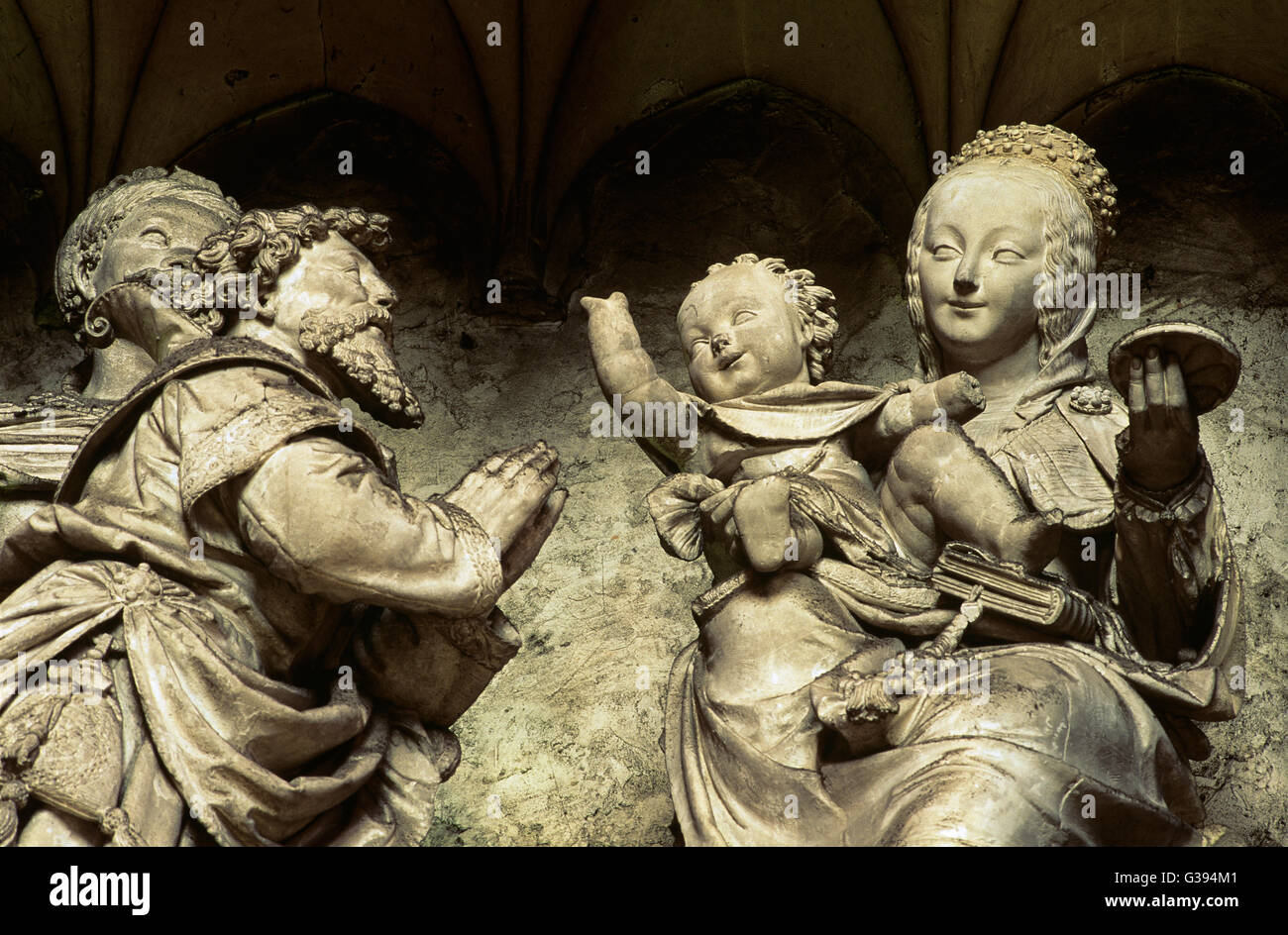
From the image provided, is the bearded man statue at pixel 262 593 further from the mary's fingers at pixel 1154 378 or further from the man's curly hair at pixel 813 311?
the mary's fingers at pixel 1154 378

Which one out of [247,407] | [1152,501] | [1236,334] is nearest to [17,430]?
[247,407]

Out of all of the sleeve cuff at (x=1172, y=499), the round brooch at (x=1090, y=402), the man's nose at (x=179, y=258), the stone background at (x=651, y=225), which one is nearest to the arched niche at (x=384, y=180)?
the stone background at (x=651, y=225)

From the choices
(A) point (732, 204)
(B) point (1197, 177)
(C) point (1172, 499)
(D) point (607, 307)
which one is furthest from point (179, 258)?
(B) point (1197, 177)

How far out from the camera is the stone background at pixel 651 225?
5.97 meters

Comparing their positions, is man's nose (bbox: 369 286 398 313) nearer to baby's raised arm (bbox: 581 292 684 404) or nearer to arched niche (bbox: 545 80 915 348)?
baby's raised arm (bbox: 581 292 684 404)

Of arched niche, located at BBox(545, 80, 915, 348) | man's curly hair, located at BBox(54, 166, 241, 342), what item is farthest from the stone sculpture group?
arched niche, located at BBox(545, 80, 915, 348)

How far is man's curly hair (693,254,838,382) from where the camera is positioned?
4844 mm

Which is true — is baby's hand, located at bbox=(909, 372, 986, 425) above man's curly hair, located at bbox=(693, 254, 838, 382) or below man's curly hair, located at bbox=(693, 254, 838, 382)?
below

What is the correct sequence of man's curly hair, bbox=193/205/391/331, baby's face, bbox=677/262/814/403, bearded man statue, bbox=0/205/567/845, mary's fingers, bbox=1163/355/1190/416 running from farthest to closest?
baby's face, bbox=677/262/814/403 < man's curly hair, bbox=193/205/391/331 < mary's fingers, bbox=1163/355/1190/416 < bearded man statue, bbox=0/205/567/845

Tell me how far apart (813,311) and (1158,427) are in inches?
32.5

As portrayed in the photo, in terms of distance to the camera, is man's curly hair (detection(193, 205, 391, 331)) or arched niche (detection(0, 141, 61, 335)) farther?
arched niche (detection(0, 141, 61, 335))

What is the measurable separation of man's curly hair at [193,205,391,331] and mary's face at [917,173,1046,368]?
1316mm

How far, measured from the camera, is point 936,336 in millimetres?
5062

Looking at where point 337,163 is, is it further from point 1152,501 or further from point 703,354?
point 1152,501
